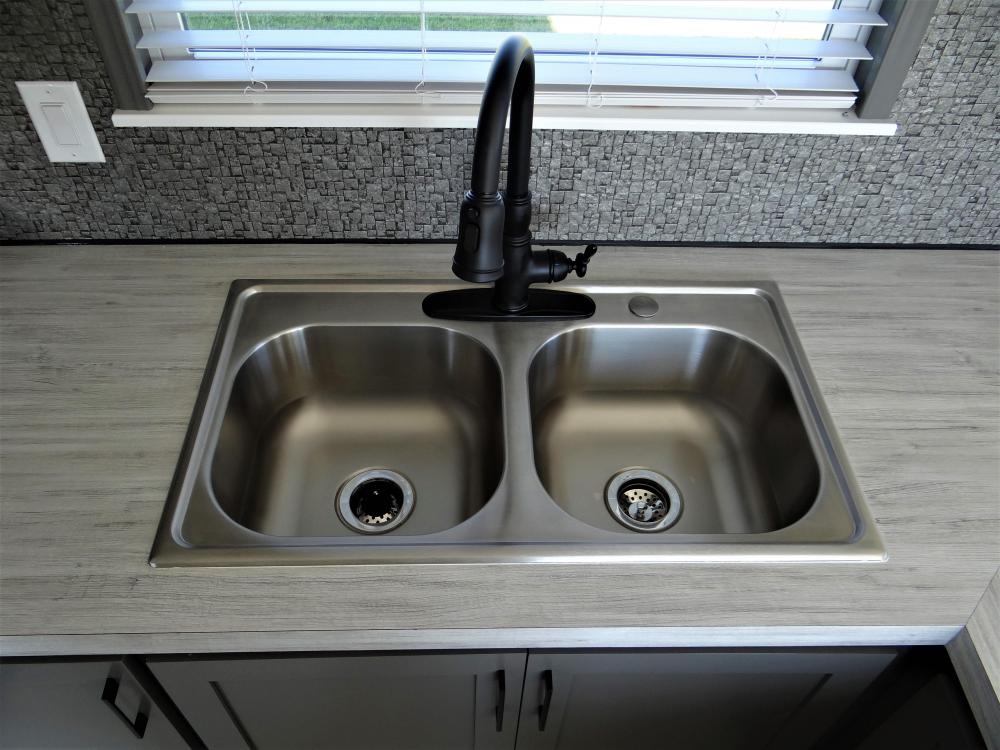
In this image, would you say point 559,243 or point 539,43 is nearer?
point 539,43

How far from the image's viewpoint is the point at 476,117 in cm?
107

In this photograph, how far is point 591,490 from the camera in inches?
42.8

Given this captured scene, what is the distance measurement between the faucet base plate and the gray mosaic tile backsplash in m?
0.15

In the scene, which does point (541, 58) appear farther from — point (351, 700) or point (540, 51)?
point (351, 700)

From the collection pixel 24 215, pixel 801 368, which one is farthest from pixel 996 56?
pixel 24 215

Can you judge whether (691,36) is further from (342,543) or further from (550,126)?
(342,543)

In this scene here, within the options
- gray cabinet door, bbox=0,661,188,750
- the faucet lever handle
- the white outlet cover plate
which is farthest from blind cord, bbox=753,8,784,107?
gray cabinet door, bbox=0,661,188,750

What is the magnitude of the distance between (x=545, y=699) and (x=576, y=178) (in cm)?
75

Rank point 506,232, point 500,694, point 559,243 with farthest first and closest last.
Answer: point 559,243
point 506,232
point 500,694

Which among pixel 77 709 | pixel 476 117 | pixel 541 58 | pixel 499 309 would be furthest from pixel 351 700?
pixel 541 58

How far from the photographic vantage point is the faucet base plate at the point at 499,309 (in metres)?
1.09

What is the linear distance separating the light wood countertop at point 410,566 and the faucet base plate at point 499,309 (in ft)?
0.22

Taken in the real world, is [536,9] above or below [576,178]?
above

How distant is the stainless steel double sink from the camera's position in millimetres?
1010
